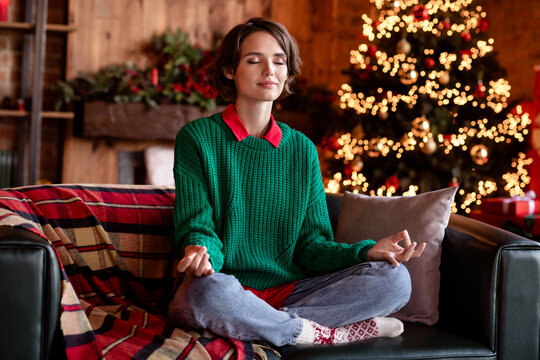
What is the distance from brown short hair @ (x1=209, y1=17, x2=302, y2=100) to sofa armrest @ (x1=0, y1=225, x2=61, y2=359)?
86 centimetres

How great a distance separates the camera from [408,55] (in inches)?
157

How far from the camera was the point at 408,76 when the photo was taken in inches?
153

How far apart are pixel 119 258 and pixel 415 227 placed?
93 centimetres

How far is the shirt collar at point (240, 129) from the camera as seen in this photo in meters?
1.95

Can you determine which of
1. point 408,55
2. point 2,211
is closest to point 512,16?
point 408,55

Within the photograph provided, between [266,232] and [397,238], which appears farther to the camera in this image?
[266,232]

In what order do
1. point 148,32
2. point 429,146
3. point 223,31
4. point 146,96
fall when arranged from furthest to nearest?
1. point 223,31
2. point 148,32
3. point 146,96
4. point 429,146

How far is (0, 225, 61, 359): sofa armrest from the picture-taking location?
1.37 metres

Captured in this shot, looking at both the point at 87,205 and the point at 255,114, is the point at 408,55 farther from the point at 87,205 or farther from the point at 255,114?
the point at 87,205

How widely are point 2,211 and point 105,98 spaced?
286cm

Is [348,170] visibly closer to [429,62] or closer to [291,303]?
[429,62]

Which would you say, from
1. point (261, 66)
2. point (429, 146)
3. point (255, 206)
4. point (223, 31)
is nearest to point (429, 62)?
point (429, 146)

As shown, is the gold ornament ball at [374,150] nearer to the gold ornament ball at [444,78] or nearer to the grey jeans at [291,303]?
the gold ornament ball at [444,78]

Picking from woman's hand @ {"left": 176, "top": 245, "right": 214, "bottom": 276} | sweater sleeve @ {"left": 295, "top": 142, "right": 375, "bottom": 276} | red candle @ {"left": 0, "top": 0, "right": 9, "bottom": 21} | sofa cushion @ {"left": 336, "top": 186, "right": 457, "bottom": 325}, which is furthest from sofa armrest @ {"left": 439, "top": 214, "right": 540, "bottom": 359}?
red candle @ {"left": 0, "top": 0, "right": 9, "bottom": 21}
